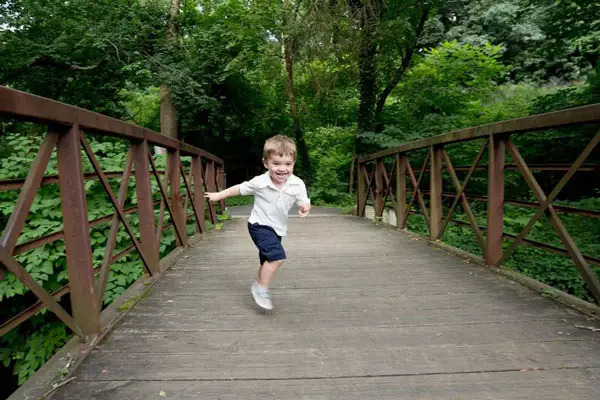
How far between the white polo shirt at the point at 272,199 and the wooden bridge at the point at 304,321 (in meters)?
0.59

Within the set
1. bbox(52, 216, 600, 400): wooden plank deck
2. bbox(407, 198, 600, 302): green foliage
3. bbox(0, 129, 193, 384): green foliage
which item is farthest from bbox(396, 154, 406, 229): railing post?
bbox(0, 129, 193, 384): green foliage

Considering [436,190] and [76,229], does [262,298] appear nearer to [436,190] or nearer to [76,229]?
[76,229]

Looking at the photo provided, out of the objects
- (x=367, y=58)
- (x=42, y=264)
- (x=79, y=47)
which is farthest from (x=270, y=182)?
(x=79, y=47)

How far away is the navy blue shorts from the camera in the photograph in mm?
2672

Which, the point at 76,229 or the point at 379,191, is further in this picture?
Result: the point at 379,191

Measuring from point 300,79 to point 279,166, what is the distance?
16.0 m

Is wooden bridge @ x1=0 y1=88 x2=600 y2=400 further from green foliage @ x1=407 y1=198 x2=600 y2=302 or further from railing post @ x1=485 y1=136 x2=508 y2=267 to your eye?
green foliage @ x1=407 y1=198 x2=600 y2=302

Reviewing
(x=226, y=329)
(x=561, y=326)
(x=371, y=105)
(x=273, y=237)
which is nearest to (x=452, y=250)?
(x=561, y=326)

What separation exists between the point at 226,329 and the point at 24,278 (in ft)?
3.55

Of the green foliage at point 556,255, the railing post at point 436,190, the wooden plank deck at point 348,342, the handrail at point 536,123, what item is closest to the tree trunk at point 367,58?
the green foliage at point 556,255

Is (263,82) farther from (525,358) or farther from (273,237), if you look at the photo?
(525,358)

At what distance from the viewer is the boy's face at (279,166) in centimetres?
265

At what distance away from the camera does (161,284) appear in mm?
3229

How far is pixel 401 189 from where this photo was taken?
6027 millimetres
